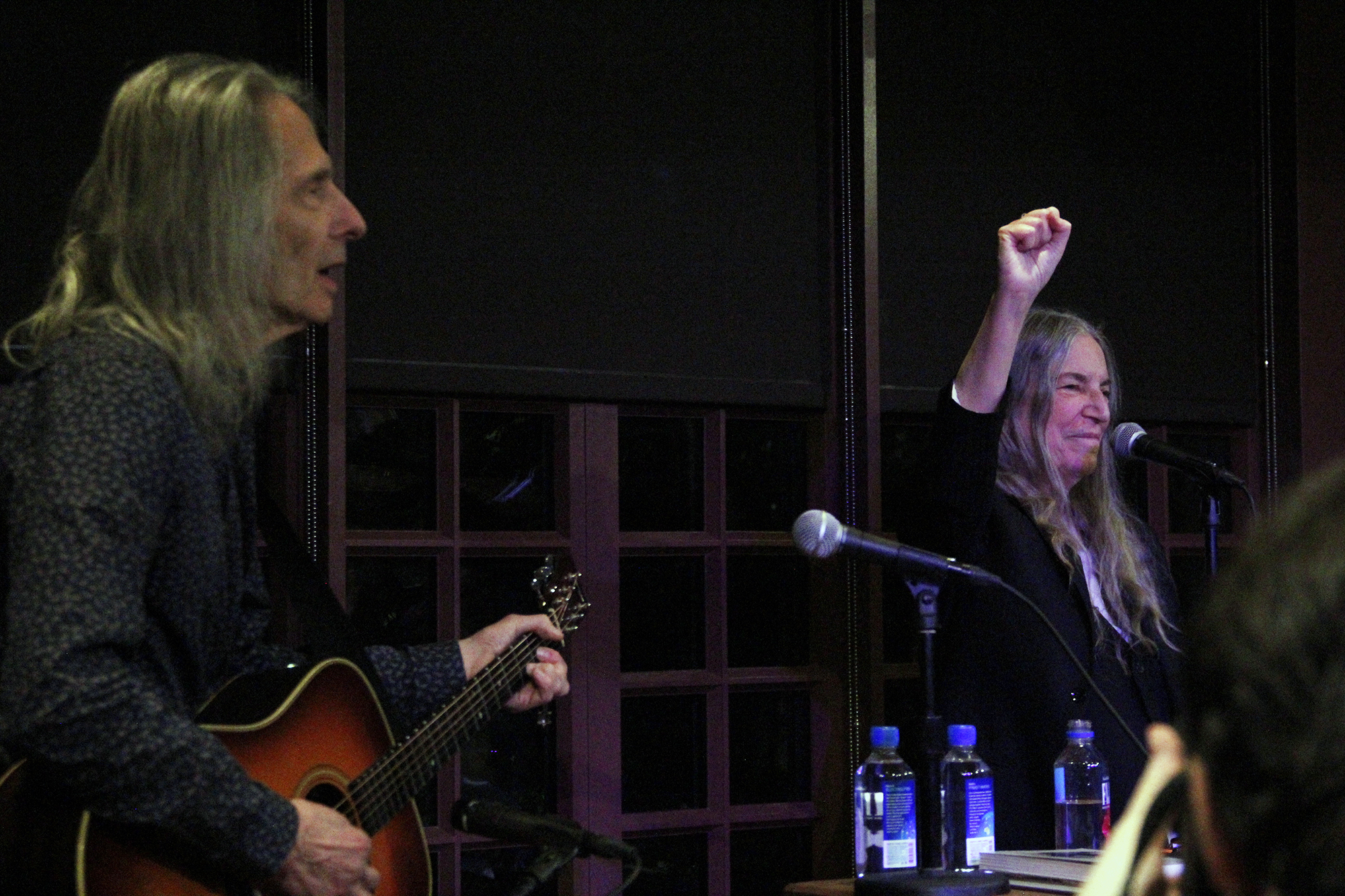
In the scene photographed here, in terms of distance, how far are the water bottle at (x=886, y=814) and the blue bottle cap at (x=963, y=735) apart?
0.10 m

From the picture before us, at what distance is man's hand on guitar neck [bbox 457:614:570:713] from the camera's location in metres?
2.50

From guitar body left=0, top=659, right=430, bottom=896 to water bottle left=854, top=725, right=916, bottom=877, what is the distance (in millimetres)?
785

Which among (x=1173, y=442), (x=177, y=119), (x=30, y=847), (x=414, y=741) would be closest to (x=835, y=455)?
(x=1173, y=442)

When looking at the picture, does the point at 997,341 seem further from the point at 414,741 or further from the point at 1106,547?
the point at 414,741

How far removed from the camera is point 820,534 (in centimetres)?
234

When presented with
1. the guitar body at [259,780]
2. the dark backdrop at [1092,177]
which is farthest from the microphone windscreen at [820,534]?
the dark backdrop at [1092,177]

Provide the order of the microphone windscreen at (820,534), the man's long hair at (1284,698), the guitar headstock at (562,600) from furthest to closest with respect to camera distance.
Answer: the guitar headstock at (562,600)
the microphone windscreen at (820,534)
the man's long hair at (1284,698)

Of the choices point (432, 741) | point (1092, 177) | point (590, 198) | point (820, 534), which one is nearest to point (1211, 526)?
point (820, 534)

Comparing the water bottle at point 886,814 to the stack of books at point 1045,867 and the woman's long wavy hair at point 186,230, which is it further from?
the woman's long wavy hair at point 186,230

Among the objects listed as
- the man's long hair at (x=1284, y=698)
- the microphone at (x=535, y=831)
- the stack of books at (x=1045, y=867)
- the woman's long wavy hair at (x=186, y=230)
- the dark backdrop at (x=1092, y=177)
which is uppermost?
the dark backdrop at (x=1092, y=177)

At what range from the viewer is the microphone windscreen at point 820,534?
7.66 feet

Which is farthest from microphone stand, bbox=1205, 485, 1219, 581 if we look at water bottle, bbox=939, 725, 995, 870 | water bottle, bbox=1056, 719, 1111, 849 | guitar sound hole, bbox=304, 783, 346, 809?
guitar sound hole, bbox=304, 783, 346, 809

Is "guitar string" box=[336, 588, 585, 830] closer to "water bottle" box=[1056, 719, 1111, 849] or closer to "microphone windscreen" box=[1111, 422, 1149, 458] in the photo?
"water bottle" box=[1056, 719, 1111, 849]

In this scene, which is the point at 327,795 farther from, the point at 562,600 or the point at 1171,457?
the point at 1171,457
